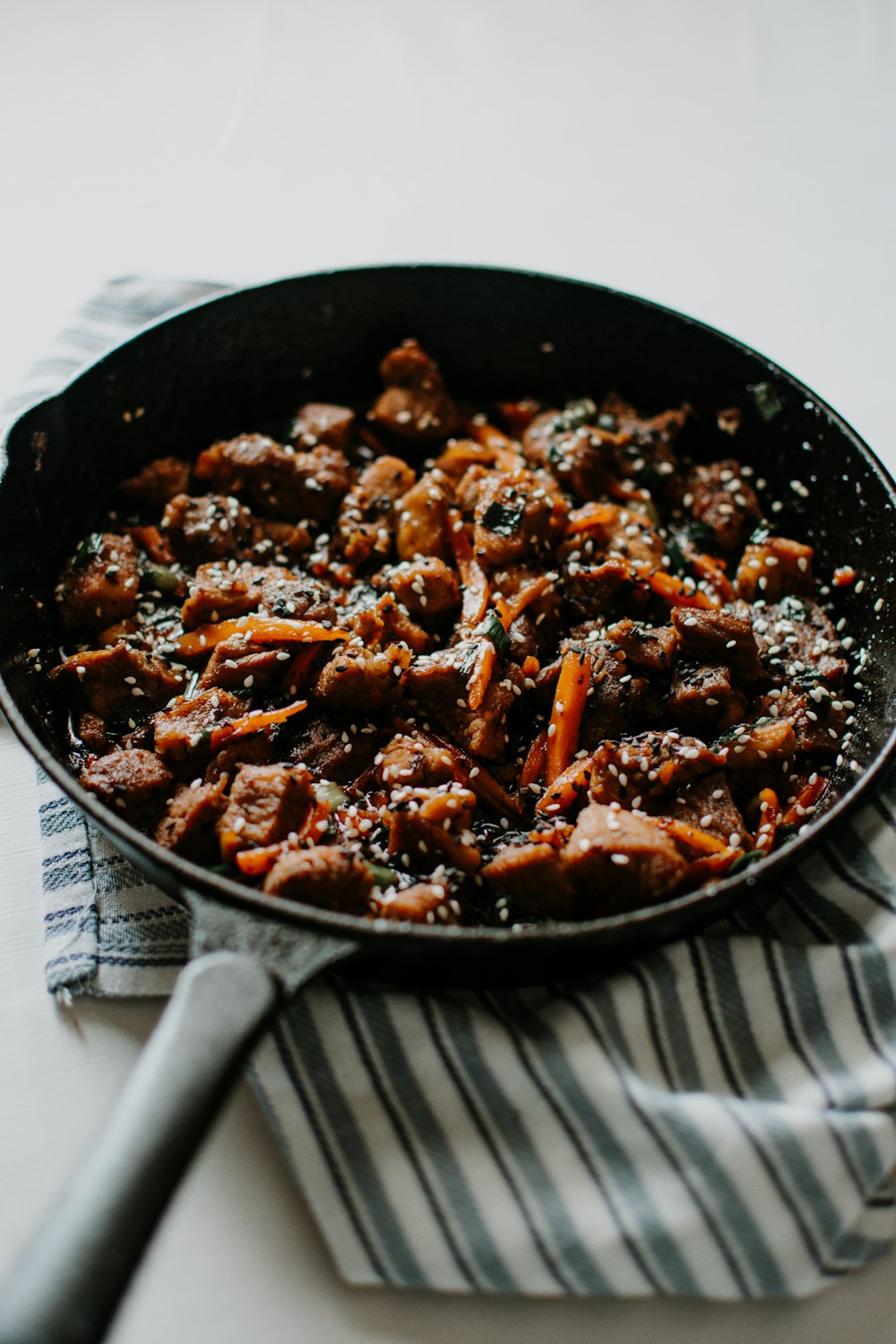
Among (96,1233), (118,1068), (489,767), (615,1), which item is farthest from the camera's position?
(615,1)

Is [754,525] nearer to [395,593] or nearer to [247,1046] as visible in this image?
[395,593]

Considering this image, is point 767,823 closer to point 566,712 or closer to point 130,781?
point 566,712

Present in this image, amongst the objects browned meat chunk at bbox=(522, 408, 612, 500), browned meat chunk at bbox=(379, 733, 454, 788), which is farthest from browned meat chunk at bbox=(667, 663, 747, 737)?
browned meat chunk at bbox=(522, 408, 612, 500)

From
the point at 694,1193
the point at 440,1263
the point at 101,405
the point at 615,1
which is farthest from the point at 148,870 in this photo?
the point at 615,1

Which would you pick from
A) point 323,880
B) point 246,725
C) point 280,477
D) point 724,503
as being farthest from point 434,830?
point 724,503

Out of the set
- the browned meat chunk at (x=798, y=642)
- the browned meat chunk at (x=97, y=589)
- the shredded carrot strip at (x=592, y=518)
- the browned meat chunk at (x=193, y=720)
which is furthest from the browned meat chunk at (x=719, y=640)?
the browned meat chunk at (x=97, y=589)

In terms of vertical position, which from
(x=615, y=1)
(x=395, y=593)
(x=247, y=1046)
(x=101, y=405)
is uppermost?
(x=615, y=1)

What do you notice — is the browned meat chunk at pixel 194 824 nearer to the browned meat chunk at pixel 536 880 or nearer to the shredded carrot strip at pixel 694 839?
the browned meat chunk at pixel 536 880

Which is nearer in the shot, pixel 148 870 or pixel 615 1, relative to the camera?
pixel 148 870
